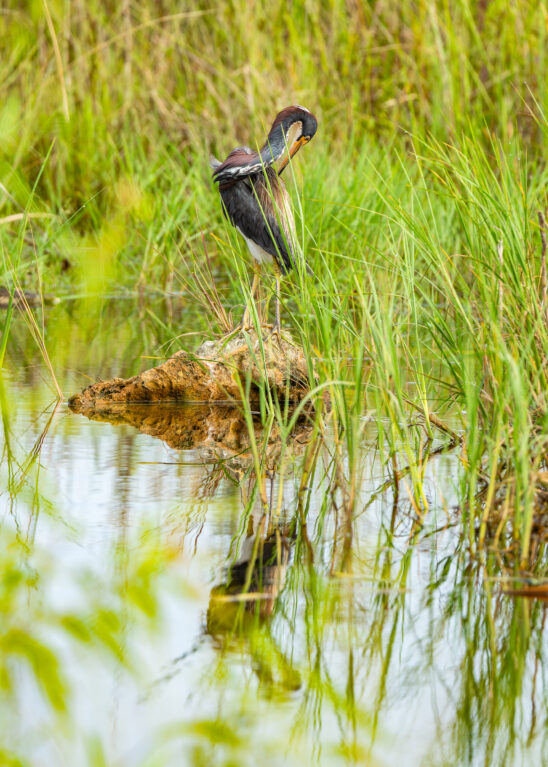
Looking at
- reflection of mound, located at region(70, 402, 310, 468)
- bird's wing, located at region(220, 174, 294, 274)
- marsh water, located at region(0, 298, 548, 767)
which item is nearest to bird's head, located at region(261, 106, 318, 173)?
bird's wing, located at region(220, 174, 294, 274)

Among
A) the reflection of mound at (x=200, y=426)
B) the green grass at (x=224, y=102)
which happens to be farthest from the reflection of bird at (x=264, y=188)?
the green grass at (x=224, y=102)

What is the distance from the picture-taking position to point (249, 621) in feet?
6.71

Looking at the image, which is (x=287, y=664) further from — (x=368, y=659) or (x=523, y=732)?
(x=523, y=732)

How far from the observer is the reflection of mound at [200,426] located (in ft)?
10.5

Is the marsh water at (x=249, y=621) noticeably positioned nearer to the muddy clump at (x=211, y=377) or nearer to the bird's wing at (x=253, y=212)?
the muddy clump at (x=211, y=377)

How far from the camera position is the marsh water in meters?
1.67

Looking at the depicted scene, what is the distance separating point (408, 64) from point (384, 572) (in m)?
6.24

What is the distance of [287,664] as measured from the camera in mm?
1883

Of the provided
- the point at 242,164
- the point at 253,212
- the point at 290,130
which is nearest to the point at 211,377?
the point at 253,212

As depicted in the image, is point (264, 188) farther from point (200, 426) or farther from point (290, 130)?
point (200, 426)

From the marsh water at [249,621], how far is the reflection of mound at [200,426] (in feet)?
0.42

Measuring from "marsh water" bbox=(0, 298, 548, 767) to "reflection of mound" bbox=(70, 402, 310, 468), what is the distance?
0.13 metres

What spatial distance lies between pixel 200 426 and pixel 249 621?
4.97 feet

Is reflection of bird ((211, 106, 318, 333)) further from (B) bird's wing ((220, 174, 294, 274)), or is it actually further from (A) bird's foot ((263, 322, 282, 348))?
(A) bird's foot ((263, 322, 282, 348))
